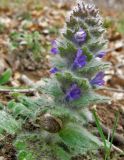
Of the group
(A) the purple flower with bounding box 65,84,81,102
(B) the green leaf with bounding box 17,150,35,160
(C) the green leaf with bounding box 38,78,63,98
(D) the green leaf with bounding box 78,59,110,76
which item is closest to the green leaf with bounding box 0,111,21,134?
(B) the green leaf with bounding box 17,150,35,160

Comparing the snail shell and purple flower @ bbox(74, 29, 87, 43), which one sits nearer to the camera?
purple flower @ bbox(74, 29, 87, 43)

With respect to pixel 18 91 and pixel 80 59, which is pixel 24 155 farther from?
pixel 18 91

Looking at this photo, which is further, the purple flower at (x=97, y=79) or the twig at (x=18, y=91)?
the twig at (x=18, y=91)

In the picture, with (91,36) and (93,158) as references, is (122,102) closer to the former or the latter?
(93,158)

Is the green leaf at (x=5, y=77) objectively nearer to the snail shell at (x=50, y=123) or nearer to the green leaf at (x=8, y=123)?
the green leaf at (x=8, y=123)

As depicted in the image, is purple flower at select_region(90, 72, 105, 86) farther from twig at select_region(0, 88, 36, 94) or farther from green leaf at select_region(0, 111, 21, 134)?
twig at select_region(0, 88, 36, 94)

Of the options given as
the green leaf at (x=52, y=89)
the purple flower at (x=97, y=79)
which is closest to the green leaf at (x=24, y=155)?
the green leaf at (x=52, y=89)

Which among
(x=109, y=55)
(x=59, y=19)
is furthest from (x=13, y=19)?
(x=109, y=55)
